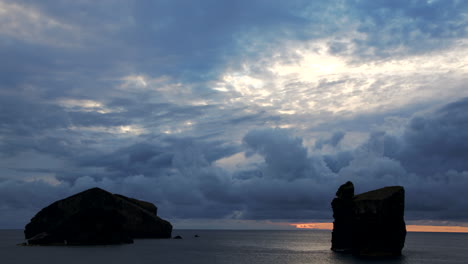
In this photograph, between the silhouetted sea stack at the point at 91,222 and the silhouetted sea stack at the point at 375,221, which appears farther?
the silhouetted sea stack at the point at 91,222

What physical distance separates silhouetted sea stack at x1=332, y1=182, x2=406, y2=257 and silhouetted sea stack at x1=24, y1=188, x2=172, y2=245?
2449 inches

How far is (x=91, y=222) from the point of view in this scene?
11569cm

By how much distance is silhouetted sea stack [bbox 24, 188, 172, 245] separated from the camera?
115938 mm

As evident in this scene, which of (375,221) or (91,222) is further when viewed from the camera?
(91,222)

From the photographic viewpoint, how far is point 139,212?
161625 millimetres

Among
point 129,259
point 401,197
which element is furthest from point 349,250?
point 129,259

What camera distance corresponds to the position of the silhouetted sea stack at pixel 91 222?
380 ft

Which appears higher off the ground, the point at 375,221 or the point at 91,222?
the point at 375,221

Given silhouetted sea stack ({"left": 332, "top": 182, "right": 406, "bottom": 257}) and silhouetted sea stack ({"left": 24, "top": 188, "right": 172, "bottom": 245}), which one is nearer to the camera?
silhouetted sea stack ({"left": 332, "top": 182, "right": 406, "bottom": 257})

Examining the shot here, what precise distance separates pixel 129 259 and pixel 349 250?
48893 mm

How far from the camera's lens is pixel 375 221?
284 ft

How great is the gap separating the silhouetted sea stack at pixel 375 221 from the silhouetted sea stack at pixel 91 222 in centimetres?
6221

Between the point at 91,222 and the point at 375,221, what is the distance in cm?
7214

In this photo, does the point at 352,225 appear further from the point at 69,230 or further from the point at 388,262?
the point at 69,230
